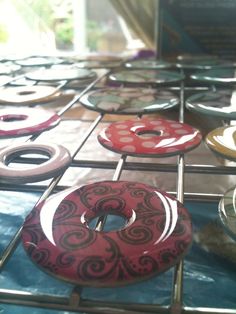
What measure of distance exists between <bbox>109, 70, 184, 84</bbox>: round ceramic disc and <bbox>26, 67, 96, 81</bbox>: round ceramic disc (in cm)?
6

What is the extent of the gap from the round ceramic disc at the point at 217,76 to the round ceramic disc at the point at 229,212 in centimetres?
45

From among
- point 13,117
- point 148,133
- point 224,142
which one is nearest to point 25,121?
point 13,117

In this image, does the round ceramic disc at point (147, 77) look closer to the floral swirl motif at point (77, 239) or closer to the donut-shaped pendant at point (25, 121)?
the donut-shaped pendant at point (25, 121)

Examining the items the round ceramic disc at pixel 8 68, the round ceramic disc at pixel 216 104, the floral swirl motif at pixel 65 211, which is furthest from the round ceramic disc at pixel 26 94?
the floral swirl motif at pixel 65 211

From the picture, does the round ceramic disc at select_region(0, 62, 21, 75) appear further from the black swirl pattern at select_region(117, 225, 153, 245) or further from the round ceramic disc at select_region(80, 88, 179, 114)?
the black swirl pattern at select_region(117, 225, 153, 245)

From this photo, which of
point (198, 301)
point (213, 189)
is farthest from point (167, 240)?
point (213, 189)

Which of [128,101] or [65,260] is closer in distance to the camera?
[65,260]

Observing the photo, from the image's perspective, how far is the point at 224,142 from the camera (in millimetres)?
443

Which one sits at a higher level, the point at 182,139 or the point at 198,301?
the point at 182,139

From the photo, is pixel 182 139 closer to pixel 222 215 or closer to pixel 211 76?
pixel 222 215

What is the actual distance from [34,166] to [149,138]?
148 mm

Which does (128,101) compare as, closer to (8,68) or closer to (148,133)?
(148,133)

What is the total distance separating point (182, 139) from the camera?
18.2 inches

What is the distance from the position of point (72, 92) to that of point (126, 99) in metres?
0.33
